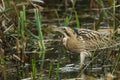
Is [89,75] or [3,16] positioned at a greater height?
[3,16]

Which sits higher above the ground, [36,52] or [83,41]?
[83,41]

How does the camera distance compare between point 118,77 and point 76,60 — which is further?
point 76,60

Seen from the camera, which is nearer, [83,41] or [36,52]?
[83,41]

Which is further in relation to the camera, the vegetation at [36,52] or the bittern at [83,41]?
the bittern at [83,41]

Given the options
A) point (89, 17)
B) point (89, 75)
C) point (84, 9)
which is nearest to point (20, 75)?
point (89, 75)

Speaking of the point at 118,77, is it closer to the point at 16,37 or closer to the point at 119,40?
the point at 119,40

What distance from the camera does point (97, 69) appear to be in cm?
800

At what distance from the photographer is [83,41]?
27.1ft

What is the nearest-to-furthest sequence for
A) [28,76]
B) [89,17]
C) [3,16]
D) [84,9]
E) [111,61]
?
[28,76], [111,61], [3,16], [89,17], [84,9]

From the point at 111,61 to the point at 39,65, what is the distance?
1118 mm

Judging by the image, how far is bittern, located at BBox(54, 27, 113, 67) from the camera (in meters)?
8.12

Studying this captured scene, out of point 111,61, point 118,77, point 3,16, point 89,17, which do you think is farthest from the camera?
point 89,17

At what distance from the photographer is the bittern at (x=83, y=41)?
8117mm

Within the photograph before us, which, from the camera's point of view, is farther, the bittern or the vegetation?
the bittern
